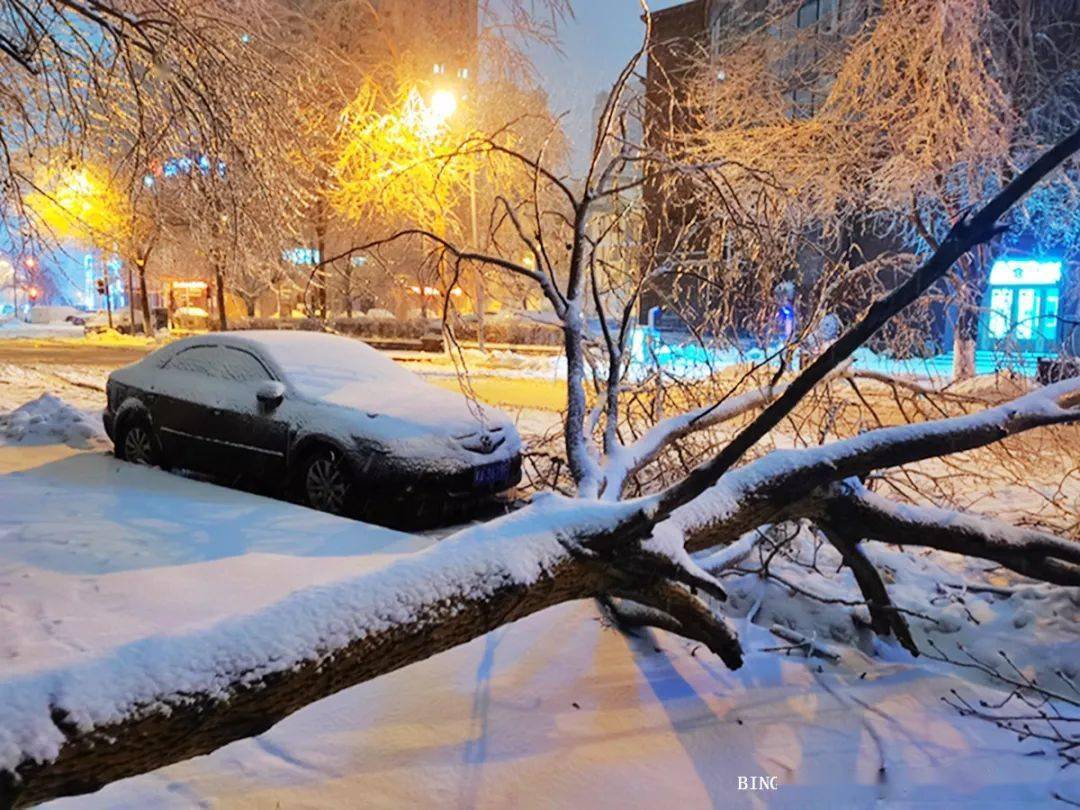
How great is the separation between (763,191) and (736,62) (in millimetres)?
9099

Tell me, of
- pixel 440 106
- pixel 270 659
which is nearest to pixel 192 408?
pixel 270 659

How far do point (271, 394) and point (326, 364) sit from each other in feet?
2.43

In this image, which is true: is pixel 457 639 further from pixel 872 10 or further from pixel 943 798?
pixel 872 10

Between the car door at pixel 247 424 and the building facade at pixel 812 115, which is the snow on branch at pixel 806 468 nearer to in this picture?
the building facade at pixel 812 115

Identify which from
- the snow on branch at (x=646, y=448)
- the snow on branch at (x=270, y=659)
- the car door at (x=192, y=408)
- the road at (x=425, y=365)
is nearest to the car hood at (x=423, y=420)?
the car door at (x=192, y=408)

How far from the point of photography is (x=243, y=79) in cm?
589

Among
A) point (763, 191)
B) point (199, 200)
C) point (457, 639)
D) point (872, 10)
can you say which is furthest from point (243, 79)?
point (872, 10)

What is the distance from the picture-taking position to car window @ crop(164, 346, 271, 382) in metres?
7.14

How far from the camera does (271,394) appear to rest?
6.68 metres

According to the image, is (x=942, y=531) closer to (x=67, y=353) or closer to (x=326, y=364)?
(x=326, y=364)

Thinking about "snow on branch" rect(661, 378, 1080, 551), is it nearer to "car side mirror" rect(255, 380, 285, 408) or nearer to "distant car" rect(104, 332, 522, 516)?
"distant car" rect(104, 332, 522, 516)

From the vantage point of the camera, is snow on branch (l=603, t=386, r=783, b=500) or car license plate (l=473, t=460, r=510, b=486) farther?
car license plate (l=473, t=460, r=510, b=486)

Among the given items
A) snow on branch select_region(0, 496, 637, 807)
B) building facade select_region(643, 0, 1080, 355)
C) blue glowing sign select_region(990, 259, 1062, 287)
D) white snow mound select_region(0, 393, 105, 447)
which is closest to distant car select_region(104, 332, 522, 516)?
white snow mound select_region(0, 393, 105, 447)

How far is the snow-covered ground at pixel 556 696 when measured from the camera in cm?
288
